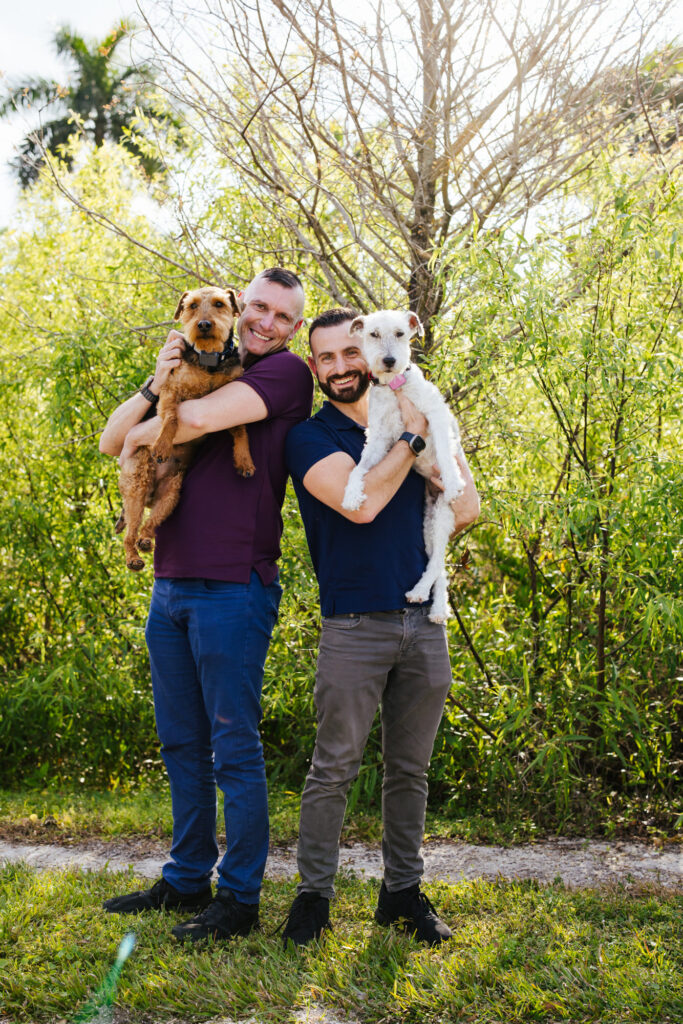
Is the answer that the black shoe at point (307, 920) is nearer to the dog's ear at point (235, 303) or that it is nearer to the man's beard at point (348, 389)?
the man's beard at point (348, 389)

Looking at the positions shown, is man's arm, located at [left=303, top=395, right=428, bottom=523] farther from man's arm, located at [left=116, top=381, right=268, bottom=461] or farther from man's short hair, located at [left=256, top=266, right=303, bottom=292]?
man's short hair, located at [left=256, top=266, right=303, bottom=292]

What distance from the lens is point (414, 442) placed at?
2545 millimetres

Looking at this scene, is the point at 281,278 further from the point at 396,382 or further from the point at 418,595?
the point at 418,595

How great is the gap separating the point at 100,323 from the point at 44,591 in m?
1.81

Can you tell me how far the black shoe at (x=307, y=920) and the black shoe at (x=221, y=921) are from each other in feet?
0.50

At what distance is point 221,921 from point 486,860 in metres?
1.42

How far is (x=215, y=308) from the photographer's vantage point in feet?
9.66

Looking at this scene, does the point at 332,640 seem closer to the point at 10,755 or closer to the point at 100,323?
the point at 100,323

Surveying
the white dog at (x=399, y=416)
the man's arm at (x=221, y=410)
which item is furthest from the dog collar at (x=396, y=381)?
the man's arm at (x=221, y=410)

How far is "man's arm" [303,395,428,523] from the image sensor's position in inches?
97.2

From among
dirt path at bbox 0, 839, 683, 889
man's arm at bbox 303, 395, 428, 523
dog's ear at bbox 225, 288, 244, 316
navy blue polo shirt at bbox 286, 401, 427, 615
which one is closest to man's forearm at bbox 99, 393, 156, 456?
dog's ear at bbox 225, 288, 244, 316

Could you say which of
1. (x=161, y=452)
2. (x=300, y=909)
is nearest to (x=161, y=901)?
→ (x=300, y=909)

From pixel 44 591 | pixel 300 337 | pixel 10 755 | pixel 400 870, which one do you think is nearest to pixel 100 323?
pixel 300 337

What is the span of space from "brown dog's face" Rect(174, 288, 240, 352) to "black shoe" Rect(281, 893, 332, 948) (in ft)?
5.94
